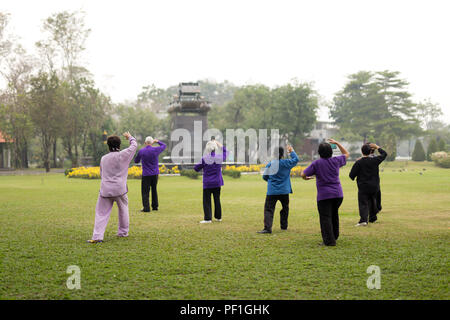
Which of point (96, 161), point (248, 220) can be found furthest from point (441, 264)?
point (96, 161)

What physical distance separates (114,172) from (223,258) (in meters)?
2.52

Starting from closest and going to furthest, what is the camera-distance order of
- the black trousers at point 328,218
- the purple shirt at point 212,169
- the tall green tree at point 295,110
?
the black trousers at point 328,218 < the purple shirt at point 212,169 < the tall green tree at point 295,110

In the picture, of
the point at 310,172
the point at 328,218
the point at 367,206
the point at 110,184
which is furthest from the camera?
the point at 367,206

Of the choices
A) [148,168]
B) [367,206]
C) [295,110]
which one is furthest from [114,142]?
[295,110]

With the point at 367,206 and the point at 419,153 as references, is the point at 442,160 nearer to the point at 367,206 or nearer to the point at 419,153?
the point at 419,153

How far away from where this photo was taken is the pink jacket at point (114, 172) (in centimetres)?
749

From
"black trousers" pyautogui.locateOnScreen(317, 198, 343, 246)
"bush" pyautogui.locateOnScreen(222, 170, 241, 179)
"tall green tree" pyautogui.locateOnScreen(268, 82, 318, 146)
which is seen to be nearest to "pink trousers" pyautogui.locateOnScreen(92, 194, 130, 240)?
"black trousers" pyautogui.locateOnScreen(317, 198, 343, 246)

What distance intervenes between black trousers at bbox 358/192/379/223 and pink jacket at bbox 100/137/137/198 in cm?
474

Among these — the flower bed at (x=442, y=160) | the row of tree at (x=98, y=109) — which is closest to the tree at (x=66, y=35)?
the row of tree at (x=98, y=109)

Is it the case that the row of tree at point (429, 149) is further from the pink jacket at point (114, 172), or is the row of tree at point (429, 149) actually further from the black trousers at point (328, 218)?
the pink jacket at point (114, 172)

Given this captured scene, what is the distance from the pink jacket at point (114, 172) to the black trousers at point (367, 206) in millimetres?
4743

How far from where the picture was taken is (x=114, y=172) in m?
7.57

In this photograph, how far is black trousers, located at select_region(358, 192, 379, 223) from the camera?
9211mm

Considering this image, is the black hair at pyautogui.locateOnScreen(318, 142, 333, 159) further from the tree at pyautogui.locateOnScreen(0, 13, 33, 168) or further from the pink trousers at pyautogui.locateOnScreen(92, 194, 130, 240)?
the tree at pyautogui.locateOnScreen(0, 13, 33, 168)
